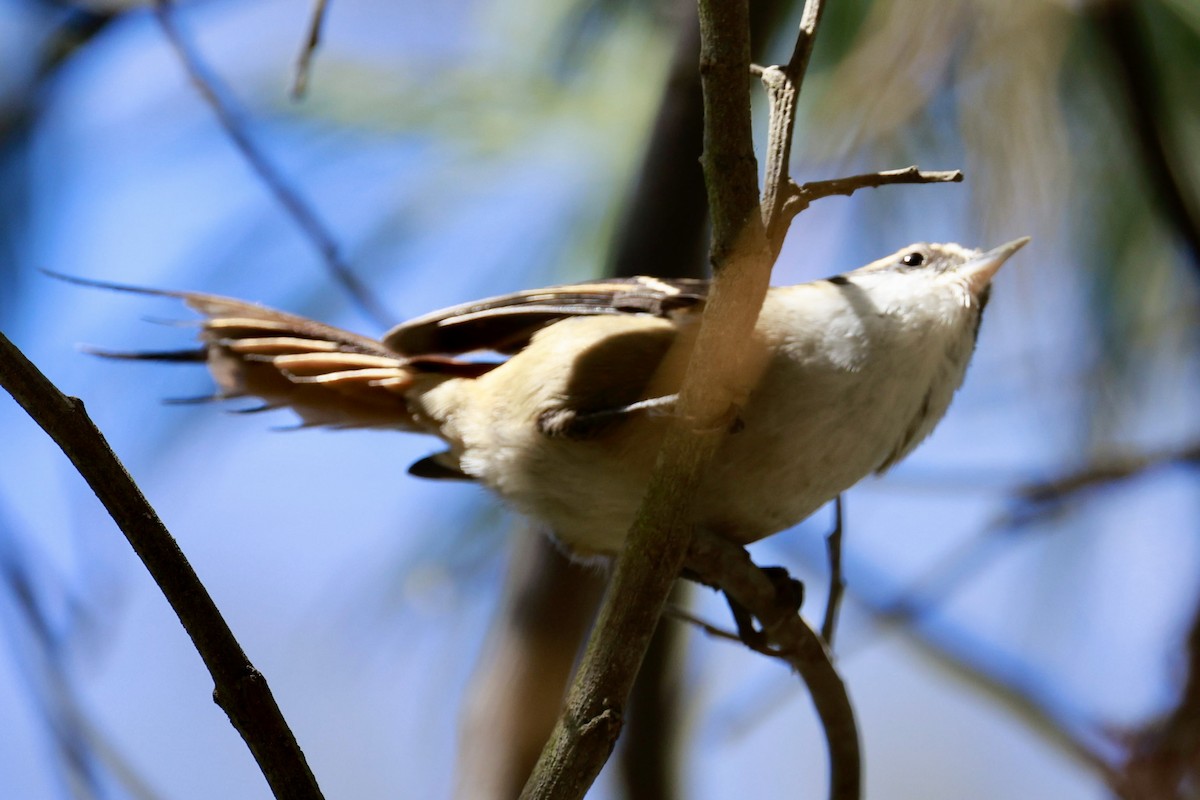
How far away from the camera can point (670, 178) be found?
2.83 metres

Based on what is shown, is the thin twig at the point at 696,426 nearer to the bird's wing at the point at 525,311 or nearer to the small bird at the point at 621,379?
the small bird at the point at 621,379

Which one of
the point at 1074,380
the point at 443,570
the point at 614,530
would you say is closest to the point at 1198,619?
the point at 614,530

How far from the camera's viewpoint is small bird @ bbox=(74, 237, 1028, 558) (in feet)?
5.88

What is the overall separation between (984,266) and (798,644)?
752mm

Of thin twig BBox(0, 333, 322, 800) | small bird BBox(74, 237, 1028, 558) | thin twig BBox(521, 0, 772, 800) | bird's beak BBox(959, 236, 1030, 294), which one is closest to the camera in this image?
thin twig BBox(0, 333, 322, 800)

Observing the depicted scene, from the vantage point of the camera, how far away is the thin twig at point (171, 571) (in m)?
1.10

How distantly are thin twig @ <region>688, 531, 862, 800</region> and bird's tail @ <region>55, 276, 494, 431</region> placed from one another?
59cm

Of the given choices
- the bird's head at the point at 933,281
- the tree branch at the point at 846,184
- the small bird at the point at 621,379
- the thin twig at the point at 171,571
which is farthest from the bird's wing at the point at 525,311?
the thin twig at the point at 171,571

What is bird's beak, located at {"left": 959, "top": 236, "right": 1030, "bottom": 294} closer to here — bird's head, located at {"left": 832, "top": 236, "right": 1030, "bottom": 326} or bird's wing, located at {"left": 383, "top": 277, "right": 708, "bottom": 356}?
bird's head, located at {"left": 832, "top": 236, "right": 1030, "bottom": 326}

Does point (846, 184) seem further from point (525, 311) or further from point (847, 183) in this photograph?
point (525, 311)

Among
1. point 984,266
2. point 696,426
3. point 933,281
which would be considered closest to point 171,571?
point 696,426

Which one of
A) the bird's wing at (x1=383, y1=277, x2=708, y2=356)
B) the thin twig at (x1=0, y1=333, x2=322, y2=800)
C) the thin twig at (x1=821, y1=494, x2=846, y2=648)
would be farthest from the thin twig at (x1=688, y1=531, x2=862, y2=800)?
the thin twig at (x1=0, y1=333, x2=322, y2=800)

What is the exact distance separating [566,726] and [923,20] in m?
2.01

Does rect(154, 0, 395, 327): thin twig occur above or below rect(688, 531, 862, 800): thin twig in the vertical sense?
above
